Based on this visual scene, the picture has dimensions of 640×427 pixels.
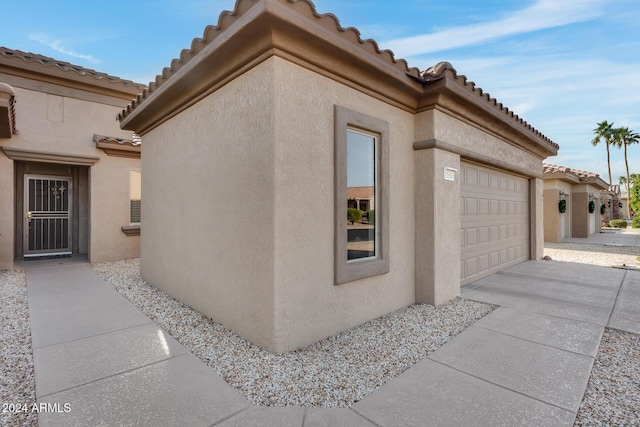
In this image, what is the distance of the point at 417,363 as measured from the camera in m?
3.13

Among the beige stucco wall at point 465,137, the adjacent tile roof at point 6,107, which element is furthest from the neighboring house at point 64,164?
the beige stucco wall at point 465,137

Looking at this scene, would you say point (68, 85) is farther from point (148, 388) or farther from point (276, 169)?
point (148, 388)

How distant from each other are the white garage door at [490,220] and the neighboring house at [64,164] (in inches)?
371

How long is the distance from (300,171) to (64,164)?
912 cm

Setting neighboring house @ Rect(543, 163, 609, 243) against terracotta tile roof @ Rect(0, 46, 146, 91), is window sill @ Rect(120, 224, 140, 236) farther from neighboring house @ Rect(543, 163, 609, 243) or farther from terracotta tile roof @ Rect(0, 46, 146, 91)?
neighboring house @ Rect(543, 163, 609, 243)

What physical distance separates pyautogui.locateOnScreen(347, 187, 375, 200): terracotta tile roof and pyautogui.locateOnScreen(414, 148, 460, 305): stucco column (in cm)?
103

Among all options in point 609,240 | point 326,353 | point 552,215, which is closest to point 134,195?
point 326,353

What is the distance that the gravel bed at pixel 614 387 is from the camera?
2326 millimetres

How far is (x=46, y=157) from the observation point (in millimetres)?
8148

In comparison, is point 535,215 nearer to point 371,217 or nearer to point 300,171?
point 371,217

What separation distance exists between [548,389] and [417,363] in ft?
3.67

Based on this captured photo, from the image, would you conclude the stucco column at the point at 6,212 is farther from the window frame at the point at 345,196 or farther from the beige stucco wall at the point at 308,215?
the window frame at the point at 345,196

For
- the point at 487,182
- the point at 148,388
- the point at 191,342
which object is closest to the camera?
the point at 148,388

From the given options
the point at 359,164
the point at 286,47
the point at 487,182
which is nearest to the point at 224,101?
the point at 286,47
